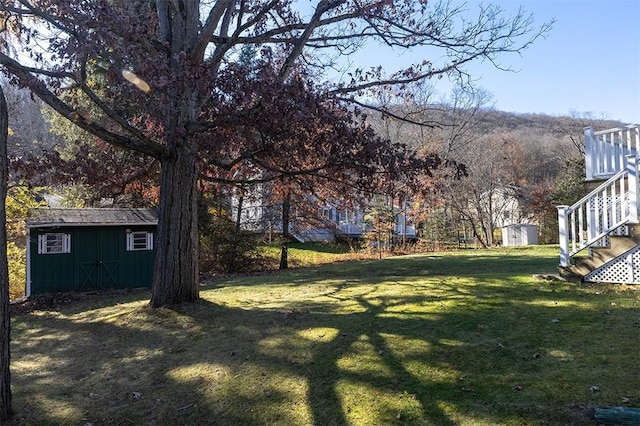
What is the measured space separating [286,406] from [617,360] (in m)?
3.19

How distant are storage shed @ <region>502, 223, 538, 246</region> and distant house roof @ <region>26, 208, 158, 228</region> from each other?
65.5ft

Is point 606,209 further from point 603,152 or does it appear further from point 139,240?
point 139,240

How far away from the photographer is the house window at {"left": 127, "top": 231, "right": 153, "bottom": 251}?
1468cm

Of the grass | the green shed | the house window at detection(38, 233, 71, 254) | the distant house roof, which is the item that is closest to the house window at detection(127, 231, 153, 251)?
the green shed

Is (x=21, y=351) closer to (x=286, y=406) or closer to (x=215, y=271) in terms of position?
(x=286, y=406)

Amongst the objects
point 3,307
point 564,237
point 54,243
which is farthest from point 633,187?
point 54,243

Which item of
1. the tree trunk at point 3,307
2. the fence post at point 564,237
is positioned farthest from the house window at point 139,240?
the fence post at point 564,237

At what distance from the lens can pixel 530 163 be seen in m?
40.0

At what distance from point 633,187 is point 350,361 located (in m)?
5.54

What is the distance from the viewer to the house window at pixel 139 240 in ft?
48.2

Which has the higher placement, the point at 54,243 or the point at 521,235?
the point at 54,243

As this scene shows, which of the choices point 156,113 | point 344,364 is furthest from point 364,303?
point 156,113

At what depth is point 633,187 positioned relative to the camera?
699cm

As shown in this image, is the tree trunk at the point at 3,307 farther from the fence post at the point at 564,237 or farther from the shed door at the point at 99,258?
the shed door at the point at 99,258
